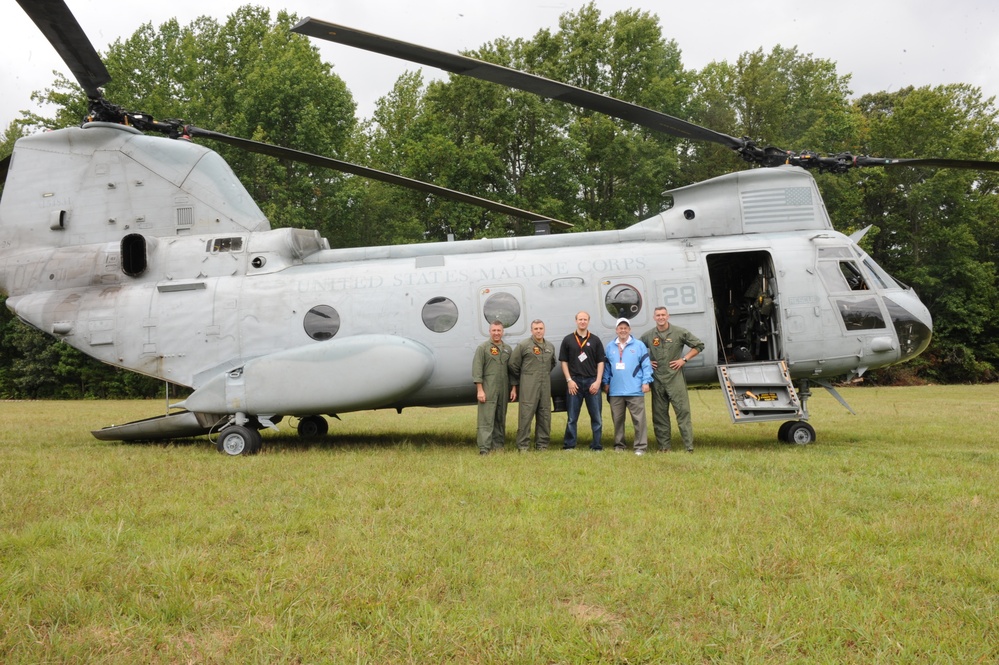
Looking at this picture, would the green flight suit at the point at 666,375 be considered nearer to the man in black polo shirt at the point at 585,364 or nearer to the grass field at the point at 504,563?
the man in black polo shirt at the point at 585,364

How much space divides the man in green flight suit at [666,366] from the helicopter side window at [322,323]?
14.4ft

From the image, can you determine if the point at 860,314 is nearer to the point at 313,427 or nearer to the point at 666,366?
the point at 666,366

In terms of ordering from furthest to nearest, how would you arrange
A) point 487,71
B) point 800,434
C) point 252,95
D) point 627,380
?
1. point 252,95
2. point 800,434
3. point 627,380
4. point 487,71

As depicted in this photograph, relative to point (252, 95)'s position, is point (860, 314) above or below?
below

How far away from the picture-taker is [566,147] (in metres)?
32.8

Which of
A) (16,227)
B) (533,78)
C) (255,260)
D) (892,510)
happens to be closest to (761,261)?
(533,78)

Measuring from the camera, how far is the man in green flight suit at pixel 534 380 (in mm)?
9547

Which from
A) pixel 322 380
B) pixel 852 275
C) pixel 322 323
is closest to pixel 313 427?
pixel 322 323

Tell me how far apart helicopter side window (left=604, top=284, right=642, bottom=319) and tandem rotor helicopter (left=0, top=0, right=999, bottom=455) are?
0.09 ft

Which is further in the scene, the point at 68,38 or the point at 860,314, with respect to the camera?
the point at 860,314

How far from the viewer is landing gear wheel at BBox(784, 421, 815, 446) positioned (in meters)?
10.2

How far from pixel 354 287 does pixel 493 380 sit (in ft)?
8.20

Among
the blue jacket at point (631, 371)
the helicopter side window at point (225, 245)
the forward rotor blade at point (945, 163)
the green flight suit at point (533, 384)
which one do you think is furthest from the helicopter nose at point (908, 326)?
the helicopter side window at point (225, 245)

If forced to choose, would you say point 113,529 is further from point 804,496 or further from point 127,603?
point 804,496
